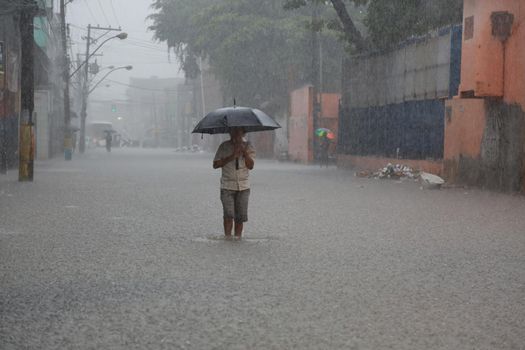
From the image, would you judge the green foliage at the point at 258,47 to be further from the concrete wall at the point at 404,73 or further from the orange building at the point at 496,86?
the orange building at the point at 496,86

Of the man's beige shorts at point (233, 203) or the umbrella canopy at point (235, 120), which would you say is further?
the man's beige shorts at point (233, 203)

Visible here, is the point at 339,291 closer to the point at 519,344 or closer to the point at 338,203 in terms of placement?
the point at 519,344

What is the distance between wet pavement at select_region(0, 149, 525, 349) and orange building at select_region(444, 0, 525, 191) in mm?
4281

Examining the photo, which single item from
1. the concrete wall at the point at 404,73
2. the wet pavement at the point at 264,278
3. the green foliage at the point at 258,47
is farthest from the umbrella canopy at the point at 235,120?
the green foliage at the point at 258,47

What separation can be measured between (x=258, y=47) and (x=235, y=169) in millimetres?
39851

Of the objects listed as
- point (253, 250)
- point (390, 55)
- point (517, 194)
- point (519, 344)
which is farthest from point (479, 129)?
point (519, 344)

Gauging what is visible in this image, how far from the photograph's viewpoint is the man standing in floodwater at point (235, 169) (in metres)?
10.2

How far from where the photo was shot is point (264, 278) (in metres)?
7.64

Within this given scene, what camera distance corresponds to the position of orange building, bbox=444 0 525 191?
19.0 metres

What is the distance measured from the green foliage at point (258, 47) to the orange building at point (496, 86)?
81.1 feet

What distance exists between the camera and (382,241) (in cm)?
1045

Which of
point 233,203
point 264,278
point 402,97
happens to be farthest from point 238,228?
point 402,97

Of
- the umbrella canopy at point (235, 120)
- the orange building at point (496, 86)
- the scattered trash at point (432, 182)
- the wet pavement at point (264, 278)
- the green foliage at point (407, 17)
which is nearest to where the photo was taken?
the wet pavement at point (264, 278)

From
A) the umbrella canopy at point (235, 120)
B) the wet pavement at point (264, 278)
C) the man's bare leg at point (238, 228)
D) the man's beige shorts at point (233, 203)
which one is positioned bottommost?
the wet pavement at point (264, 278)
